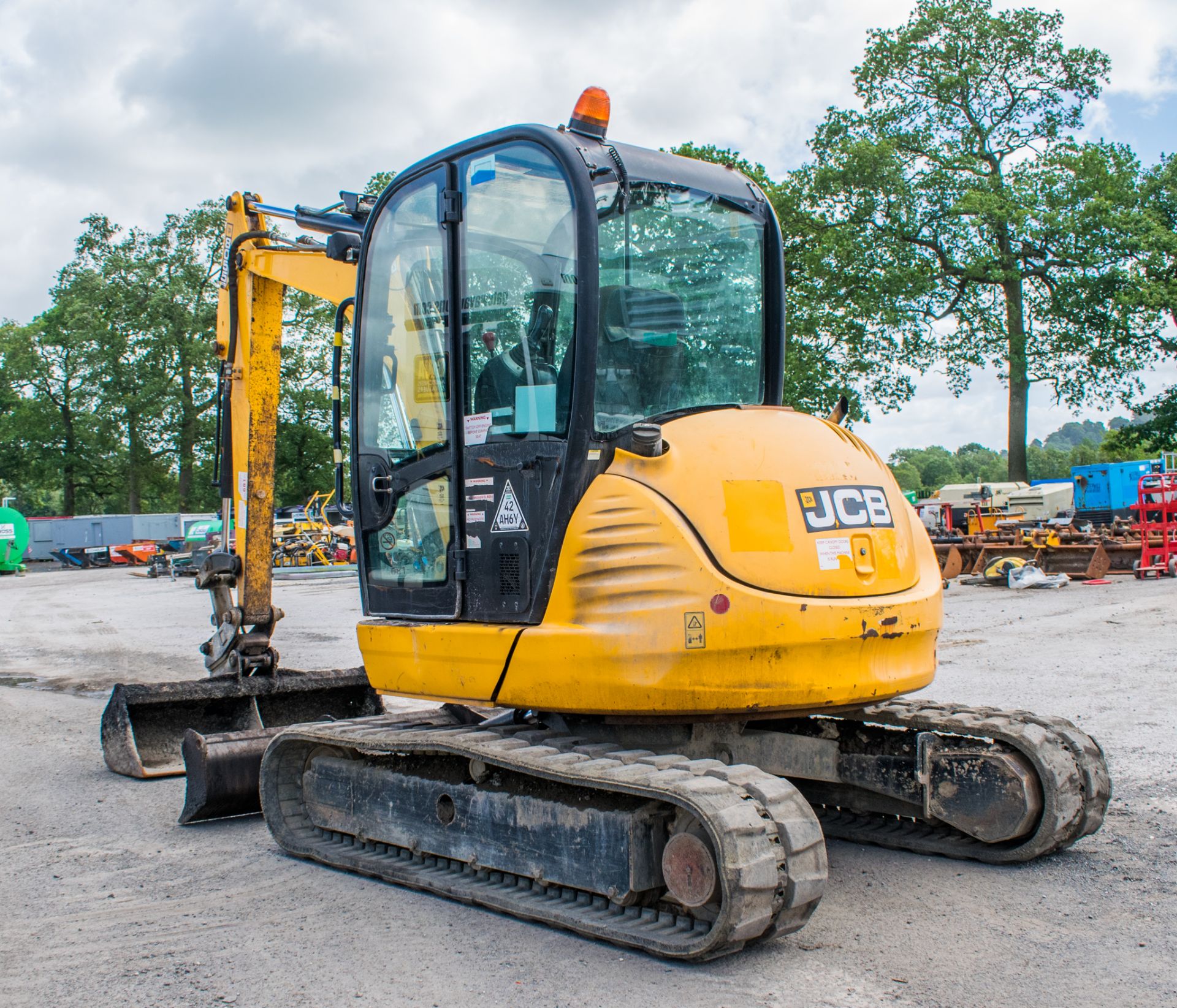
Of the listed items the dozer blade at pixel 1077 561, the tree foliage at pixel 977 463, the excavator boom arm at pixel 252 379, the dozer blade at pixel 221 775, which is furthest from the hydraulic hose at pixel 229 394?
the tree foliage at pixel 977 463

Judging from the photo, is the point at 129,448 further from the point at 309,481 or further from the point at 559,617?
the point at 559,617

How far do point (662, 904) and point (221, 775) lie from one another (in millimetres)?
2639

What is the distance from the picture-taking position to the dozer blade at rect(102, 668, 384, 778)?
259 inches

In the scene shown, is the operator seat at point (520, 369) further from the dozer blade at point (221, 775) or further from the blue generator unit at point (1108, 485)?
the blue generator unit at point (1108, 485)

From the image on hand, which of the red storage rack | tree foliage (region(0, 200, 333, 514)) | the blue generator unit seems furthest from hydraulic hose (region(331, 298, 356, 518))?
tree foliage (region(0, 200, 333, 514))

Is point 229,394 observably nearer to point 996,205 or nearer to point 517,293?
point 517,293

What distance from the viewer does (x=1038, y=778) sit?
14.4 ft

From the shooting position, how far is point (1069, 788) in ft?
14.5

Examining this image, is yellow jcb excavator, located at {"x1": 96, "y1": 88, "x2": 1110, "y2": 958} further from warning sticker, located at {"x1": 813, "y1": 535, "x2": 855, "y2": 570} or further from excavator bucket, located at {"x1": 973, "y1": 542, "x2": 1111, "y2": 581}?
excavator bucket, located at {"x1": 973, "y1": 542, "x2": 1111, "y2": 581}

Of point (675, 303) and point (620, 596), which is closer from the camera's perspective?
point (620, 596)

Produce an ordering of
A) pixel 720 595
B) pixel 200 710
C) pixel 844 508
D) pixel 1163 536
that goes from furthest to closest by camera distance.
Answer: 1. pixel 1163 536
2. pixel 200 710
3. pixel 844 508
4. pixel 720 595

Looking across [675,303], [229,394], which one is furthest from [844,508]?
[229,394]

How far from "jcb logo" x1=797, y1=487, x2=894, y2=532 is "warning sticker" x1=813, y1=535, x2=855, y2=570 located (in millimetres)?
43

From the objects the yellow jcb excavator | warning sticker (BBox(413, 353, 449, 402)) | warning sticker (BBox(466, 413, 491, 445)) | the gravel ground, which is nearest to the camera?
the gravel ground
